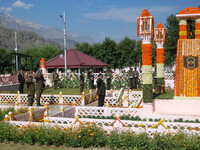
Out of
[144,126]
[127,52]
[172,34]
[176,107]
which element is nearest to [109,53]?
[127,52]

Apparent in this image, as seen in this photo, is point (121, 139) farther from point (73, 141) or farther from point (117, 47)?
point (117, 47)

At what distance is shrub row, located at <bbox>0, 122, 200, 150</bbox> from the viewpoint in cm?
627

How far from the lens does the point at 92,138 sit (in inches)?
272

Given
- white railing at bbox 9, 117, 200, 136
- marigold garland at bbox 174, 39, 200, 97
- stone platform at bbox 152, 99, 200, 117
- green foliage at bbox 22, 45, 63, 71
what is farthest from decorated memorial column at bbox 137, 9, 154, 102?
green foliage at bbox 22, 45, 63, 71

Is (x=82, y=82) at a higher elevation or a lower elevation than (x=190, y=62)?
lower

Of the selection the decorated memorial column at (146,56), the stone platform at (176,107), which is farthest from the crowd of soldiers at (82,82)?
the stone platform at (176,107)

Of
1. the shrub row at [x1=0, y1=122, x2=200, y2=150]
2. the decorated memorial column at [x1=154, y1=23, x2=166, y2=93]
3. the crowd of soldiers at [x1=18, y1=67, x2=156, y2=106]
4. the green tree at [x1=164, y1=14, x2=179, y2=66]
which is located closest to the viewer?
the shrub row at [x1=0, y1=122, x2=200, y2=150]

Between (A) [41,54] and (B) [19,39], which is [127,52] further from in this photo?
(B) [19,39]

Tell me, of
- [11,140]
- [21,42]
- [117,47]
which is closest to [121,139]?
[11,140]

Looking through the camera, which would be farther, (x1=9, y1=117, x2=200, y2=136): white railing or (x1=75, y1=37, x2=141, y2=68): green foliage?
(x1=75, y1=37, x2=141, y2=68): green foliage

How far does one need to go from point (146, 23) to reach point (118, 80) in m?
12.1

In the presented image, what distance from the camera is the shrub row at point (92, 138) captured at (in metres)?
6.27

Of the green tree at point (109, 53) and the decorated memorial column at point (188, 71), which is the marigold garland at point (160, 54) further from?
the green tree at point (109, 53)

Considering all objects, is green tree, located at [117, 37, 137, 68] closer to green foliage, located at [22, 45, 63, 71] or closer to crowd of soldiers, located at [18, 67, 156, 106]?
green foliage, located at [22, 45, 63, 71]
